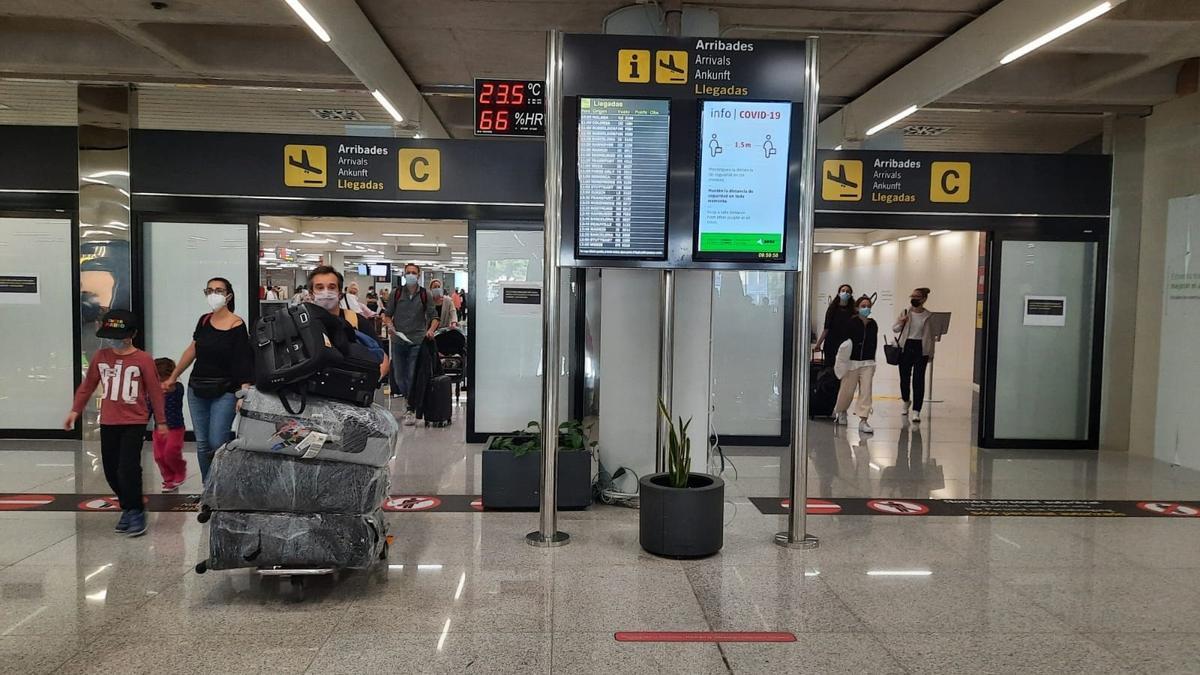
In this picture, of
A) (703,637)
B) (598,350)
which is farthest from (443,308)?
(703,637)

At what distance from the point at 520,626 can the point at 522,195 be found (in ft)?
16.0

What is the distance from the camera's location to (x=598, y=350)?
18.7 feet

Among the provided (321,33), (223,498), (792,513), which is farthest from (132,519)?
(792,513)

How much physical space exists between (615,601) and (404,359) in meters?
6.04

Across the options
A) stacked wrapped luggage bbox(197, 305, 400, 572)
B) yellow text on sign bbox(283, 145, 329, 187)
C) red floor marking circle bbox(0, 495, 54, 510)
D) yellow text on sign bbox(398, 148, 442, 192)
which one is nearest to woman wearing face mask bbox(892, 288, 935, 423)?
yellow text on sign bbox(398, 148, 442, 192)

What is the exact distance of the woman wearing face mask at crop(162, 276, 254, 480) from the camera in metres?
5.12

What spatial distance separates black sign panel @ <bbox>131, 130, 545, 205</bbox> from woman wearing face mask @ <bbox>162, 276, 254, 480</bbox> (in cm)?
217

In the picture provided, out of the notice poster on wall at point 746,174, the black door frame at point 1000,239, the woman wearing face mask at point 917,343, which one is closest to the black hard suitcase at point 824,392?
the woman wearing face mask at point 917,343

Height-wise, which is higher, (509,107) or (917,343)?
(509,107)

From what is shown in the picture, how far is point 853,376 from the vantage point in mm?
9391

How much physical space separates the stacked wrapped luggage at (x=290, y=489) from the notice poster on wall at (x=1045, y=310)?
713cm

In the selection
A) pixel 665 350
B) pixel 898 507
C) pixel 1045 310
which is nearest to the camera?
pixel 665 350

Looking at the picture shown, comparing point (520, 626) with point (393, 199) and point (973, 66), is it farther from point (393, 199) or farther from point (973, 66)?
point (973, 66)

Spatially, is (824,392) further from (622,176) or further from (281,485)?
(281,485)
